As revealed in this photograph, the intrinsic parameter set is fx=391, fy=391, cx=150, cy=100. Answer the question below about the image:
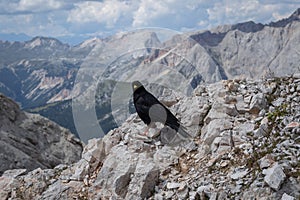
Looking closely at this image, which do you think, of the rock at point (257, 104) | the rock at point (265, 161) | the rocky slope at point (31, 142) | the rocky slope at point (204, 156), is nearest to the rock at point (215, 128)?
the rocky slope at point (204, 156)

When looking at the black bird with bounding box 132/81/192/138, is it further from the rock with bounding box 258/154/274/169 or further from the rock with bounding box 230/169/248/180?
the rock with bounding box 258/154/274/169

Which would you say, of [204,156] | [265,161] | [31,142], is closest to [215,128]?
[204,156]

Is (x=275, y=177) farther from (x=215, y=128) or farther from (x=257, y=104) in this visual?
(x=257, y=104)

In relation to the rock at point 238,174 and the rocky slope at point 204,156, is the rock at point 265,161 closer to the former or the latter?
the rocky slope at point 204,156

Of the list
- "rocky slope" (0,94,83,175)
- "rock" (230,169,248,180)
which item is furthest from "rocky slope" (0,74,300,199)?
"rocky slope" (0,94,83,175)

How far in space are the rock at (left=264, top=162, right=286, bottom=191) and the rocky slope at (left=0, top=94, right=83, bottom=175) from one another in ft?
66.6

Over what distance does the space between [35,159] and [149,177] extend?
1765 cm

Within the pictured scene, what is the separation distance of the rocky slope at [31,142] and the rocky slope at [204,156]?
9202 millimetres

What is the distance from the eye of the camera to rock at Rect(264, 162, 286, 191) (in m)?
11.4

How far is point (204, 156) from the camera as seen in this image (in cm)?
1465

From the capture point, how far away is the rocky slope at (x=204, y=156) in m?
12.4

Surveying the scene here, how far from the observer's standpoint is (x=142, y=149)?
16.3m

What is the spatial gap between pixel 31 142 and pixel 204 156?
70.9 feet

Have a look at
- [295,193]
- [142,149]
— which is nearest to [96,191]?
[142,149]
